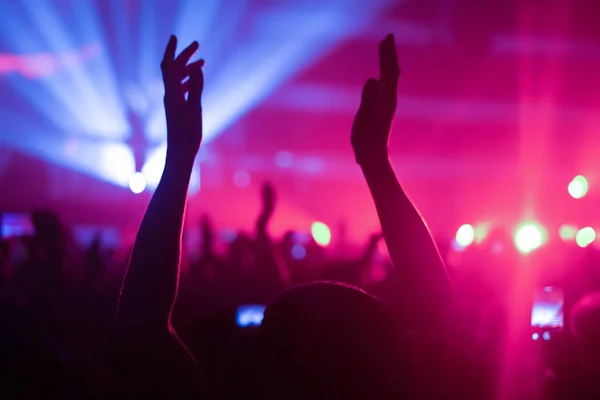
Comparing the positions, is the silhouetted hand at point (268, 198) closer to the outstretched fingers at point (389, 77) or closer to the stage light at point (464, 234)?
the outstretched fingers at point (389, 77)

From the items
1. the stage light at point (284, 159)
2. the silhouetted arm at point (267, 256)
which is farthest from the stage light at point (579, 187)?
the silhouetted arm at point (267, 256)

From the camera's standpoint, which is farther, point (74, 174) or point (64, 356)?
point (74, 174)

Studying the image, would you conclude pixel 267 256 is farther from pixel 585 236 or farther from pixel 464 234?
pixel 464 234

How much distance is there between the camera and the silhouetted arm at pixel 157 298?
1.17 metres

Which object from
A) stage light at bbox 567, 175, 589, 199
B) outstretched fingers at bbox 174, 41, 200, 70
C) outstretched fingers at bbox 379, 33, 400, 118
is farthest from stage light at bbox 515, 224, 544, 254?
outstretched fingers at bbox 174, 41, 200, 70

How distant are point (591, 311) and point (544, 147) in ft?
44.4

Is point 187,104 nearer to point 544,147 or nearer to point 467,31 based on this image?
point 467,31

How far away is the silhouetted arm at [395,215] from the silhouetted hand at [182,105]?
345 millimetres

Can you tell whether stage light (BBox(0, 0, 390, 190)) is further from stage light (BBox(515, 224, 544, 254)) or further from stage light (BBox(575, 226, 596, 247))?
stage light (BBox(575, 226, 596, 247))

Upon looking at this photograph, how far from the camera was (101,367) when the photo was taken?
12.9 feet

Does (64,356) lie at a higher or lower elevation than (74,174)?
lower

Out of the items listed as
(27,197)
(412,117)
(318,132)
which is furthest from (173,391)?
(318,132)

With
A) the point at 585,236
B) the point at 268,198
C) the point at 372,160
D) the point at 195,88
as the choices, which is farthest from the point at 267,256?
the point at 585,236

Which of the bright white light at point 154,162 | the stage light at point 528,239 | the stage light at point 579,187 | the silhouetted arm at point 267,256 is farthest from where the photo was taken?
the stage light at point 528,239
